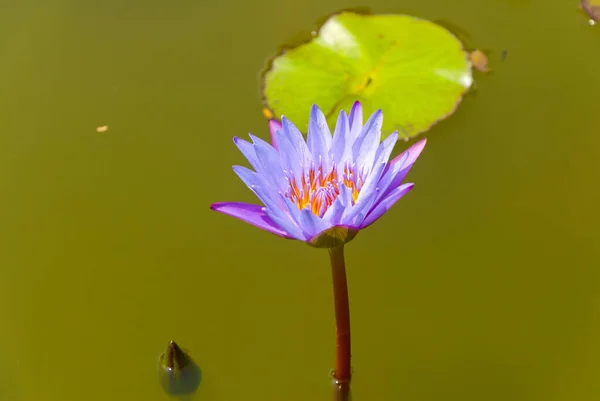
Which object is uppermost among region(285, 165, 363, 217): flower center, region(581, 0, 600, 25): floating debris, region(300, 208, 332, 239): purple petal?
region(581, 0, 600, 25): floating debris

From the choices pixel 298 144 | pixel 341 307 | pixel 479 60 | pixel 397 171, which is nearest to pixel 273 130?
pixel 298 144

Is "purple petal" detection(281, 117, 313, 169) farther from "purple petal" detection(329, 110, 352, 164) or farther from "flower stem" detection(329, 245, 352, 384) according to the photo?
"flower stem" detection(329, 245, 352, 384)

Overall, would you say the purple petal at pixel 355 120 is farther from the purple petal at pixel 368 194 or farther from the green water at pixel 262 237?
the green water at pixel 262 237

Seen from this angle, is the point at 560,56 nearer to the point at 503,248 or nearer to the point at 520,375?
the point at 503,248

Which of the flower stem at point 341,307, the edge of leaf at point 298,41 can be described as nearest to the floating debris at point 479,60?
the edge of leaf at point 298,41

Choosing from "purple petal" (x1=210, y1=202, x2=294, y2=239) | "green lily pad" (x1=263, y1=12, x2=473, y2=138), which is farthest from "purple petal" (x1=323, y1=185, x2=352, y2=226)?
"green lily pad" (x1=263, y1=12, x2=473, y2=138)

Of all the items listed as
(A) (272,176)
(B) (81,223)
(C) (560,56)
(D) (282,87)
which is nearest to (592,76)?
(C) (560,56)
